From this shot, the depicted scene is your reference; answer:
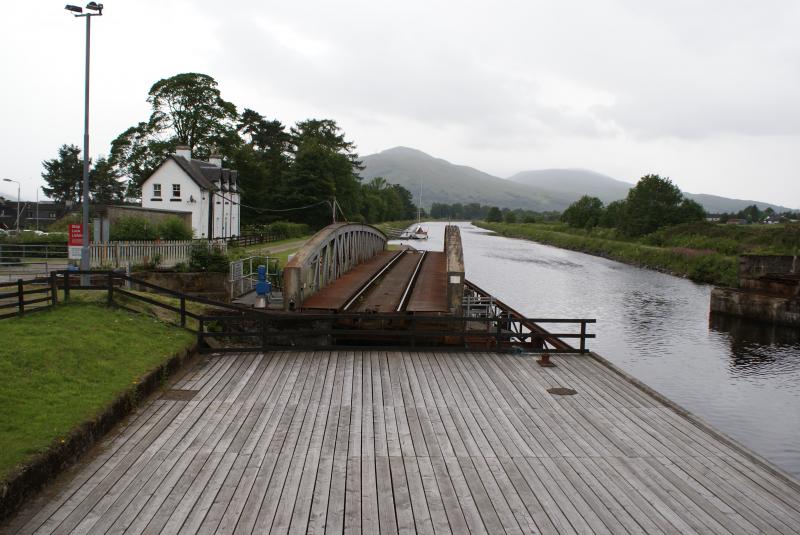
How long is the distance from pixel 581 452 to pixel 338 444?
334 centimetres

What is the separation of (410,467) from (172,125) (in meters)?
63.4

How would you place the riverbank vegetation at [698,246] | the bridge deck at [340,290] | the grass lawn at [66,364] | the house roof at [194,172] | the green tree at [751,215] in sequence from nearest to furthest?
the grass lawn at [66,364]
the bridge deck at [340,290]
the house roof at [194,172]
the riverbank vegetation at [698,246]
the green tree at [751,215]

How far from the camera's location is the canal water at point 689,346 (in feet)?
53.5

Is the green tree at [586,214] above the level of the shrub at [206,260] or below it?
above

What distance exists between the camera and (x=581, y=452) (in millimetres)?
7840

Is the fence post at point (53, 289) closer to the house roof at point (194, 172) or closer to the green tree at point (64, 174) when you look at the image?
the house roof at point (194, 172)

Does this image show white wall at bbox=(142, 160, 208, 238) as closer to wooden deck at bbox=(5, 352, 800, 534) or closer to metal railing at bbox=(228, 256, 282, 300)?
metal railing at bbox=(228, 256, 282, 300)

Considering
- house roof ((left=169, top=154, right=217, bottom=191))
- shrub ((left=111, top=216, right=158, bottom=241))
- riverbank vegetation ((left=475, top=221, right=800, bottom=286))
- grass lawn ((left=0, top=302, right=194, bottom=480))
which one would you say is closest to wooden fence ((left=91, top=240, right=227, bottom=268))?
shrub ((left=111, top=216, right=158, bottom=241))

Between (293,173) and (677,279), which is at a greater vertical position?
(293,173)

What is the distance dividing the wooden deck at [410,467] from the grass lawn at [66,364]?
628 millimetres

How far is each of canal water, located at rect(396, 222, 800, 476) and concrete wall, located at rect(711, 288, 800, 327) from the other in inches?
35.6

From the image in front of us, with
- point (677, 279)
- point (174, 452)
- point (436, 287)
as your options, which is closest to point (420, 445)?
point (174, 452)

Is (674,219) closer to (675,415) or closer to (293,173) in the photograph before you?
(293,173)

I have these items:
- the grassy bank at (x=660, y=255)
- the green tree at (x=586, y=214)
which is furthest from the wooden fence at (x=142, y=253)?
the green tree at (x=586, y=214)
